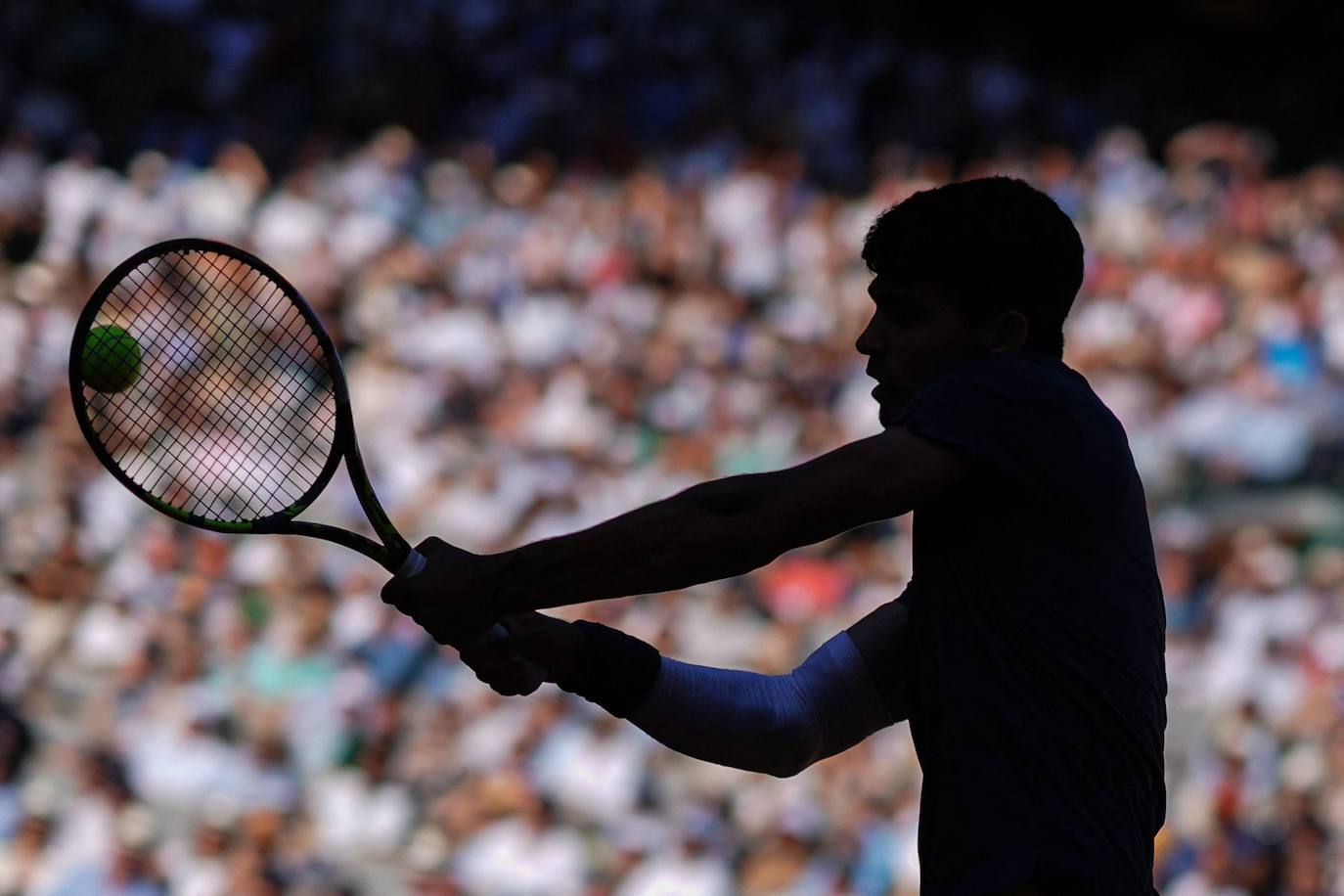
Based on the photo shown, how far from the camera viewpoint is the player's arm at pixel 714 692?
2.91 m

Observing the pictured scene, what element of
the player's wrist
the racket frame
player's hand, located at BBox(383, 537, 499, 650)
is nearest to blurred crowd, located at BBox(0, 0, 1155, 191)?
the racket frame

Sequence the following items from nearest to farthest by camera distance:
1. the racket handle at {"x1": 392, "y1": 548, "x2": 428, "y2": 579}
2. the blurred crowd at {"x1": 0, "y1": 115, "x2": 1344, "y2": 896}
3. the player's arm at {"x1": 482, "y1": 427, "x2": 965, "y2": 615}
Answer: the player's arm at {"x1": 482, "y1": 427, "x2": 965, "y2": 615}
the racket handle at {"x1": 392, "y1": 548, "x2": 428, "y2": 579}
the blurred crowd at {"x1": 0, "y1": 115, "x2": 1344, "y2": 896}

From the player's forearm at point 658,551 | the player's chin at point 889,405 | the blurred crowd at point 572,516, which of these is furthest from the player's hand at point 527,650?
the blurred crowd at point 572,516

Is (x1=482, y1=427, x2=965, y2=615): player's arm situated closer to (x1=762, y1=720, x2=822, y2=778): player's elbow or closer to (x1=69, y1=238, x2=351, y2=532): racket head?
(x1=762, y1=720, x2=822, y2=778): player's elbow

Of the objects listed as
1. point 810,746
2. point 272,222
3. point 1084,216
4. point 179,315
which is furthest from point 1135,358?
point 810,746

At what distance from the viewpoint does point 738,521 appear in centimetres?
245

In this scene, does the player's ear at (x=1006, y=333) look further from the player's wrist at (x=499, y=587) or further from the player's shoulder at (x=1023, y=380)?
the player's wrist at (x=499, y=587)

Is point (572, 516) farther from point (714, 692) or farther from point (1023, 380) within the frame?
point (1023, 380)

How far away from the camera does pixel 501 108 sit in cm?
1306

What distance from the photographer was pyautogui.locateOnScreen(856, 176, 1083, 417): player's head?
2.60 m

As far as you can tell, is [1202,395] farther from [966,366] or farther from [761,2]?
[966,366]

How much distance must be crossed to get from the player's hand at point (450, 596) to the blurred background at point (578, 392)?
580 centimetres

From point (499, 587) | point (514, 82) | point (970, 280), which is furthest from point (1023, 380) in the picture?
point (514, 82)

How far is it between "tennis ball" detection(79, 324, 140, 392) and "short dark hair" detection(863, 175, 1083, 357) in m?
1.55
